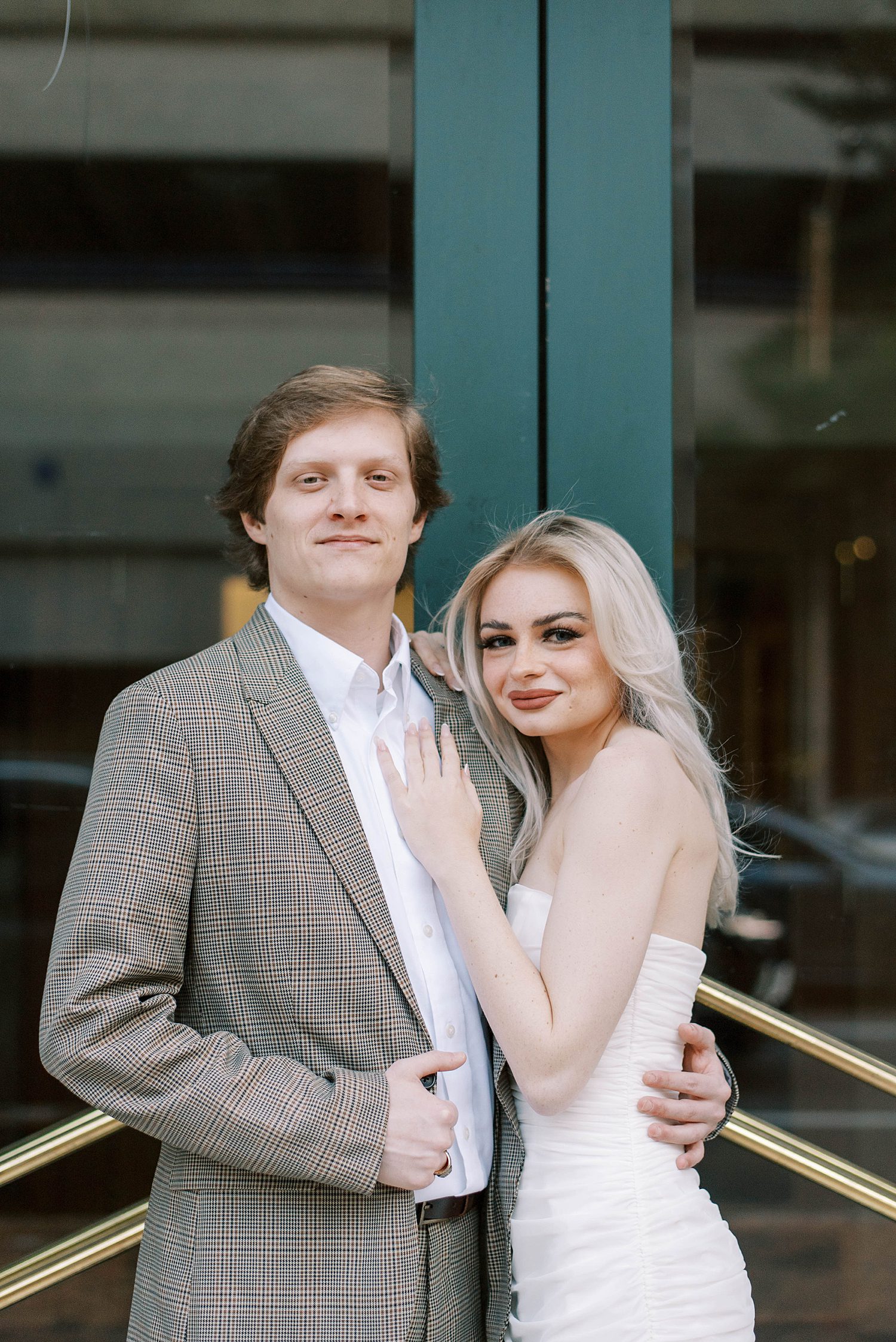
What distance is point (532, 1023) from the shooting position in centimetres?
141

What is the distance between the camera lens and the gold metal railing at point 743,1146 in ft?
5.88

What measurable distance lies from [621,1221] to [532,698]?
2.39ft

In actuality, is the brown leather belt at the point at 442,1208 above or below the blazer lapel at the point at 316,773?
below

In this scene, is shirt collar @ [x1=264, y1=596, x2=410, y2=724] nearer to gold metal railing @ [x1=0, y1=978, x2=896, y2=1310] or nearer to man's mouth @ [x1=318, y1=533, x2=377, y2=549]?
man's mouth @ [x1=318, y1=533, x2=377, y2=549]

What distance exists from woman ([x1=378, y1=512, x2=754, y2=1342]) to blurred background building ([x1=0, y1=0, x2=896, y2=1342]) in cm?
35

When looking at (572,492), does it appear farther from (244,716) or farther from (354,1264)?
(354,1264)

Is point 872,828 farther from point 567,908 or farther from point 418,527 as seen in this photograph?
point 567,908

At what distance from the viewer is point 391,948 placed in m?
1.42

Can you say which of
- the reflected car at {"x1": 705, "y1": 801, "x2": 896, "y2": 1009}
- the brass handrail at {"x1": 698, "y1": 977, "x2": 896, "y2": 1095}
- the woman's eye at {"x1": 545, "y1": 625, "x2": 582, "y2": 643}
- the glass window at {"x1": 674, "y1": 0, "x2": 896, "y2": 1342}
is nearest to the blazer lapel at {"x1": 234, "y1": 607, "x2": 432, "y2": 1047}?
the woman's eye at {"x1": 545, "y1": 625, "x2": 582, "y2": 643}

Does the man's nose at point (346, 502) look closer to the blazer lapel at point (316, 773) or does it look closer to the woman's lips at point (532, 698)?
the blazer lapel at point (316, 773)

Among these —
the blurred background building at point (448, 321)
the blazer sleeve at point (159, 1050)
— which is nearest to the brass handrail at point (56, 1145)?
the blazer sleeve at point (159, 1050)

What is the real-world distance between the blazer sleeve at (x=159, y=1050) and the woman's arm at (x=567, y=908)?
0.21 metres

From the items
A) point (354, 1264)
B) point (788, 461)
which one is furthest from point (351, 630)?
point (788, 461)

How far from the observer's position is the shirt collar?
5.27ft
